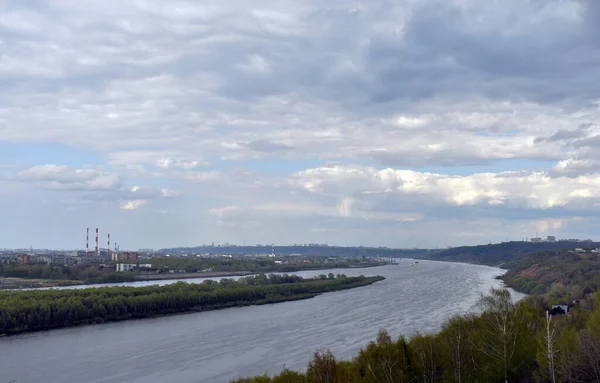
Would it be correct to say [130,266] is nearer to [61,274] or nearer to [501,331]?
[61,274]

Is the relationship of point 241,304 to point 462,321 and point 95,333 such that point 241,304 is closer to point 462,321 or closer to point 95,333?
point 95,333

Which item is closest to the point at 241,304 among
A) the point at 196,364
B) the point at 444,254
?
the point at 196,364

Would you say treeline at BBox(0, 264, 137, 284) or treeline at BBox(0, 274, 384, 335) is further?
treeline at BBox(0, 264, 137, 284)

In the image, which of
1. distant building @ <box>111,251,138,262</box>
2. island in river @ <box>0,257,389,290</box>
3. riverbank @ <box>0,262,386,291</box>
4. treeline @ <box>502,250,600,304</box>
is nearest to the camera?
treeline @ <box>502,250,600,304</box>

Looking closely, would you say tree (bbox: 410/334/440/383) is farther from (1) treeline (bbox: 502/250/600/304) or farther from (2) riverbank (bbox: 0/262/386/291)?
(2) riverbank (bbox: 0/262/386/291)

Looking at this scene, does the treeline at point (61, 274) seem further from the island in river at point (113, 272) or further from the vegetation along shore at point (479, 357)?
the vegetation along shore at point (479, 357)

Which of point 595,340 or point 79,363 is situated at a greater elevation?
point 595,340

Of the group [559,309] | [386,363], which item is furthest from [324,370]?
[559,309]

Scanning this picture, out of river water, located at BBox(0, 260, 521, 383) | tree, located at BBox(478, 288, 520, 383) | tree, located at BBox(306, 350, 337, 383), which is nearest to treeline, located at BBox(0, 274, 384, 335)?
river water, located at BBox(0, 260, 521, 383)
